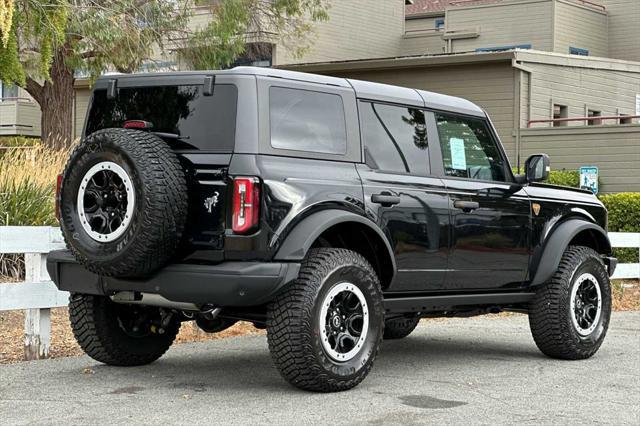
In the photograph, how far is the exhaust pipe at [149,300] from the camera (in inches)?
280

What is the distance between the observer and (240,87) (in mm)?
7066

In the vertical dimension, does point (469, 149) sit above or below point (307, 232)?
above

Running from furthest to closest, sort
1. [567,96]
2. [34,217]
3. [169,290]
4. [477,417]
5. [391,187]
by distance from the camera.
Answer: [567,96], [34,217], [391,187], [169,290], [477,417]

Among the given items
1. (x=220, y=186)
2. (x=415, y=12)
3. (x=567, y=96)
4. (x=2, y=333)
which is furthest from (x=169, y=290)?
(x=415, y=12)

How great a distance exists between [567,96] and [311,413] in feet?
75.8

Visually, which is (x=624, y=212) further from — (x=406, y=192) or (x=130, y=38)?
(x=406, y=192)

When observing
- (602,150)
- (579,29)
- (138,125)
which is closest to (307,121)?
(138,125)

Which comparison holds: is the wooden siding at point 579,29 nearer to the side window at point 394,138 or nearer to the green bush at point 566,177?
the green bush at point 566,177

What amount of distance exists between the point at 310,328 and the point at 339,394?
1.71 feet

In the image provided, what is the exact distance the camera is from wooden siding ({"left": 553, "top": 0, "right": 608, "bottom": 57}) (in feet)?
103

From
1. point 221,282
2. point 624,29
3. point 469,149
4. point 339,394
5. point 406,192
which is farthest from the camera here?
point 624,29

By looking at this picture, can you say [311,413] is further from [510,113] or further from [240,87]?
[510,113]

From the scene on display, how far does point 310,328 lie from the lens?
22.6 ft

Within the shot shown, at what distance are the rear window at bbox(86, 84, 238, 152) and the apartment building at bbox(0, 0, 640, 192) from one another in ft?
56.4
